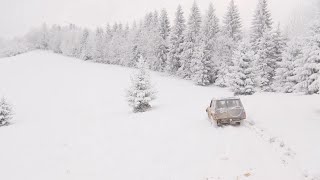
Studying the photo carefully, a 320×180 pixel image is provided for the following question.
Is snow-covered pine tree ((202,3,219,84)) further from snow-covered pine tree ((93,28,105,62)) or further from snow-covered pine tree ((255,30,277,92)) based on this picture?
snow-covered pine tree ((93,28,105,62))

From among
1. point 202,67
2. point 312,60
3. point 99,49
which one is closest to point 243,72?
point 312,60

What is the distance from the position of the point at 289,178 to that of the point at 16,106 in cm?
4299

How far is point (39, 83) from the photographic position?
62094 mm

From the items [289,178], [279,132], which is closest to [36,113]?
[279,132]

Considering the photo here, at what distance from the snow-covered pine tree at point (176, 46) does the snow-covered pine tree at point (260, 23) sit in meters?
15.6

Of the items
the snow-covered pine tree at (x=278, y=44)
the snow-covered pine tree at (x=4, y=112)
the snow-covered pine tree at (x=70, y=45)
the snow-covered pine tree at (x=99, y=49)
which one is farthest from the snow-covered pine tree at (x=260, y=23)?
the snow-covered pine tree at (x=70, y=45)

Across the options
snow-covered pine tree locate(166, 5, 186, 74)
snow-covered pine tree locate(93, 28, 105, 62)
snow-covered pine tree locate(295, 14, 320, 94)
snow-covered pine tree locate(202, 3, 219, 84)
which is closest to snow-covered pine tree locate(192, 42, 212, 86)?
snow-covered pine tree locate(202, 3, 219, 84)

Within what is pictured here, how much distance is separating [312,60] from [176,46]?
40133mm

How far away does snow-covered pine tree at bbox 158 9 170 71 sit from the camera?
69.6 m

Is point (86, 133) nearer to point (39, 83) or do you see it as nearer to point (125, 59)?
point (39, 83)

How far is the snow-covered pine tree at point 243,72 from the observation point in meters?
35.2

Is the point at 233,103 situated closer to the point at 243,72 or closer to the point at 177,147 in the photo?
the point at 177,147

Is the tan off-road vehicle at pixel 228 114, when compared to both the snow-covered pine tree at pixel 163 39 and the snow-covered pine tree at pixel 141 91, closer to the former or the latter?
the snow-covered pine tree at pixel 141 91

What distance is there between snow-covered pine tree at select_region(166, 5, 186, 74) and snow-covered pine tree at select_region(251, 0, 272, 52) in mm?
15564
